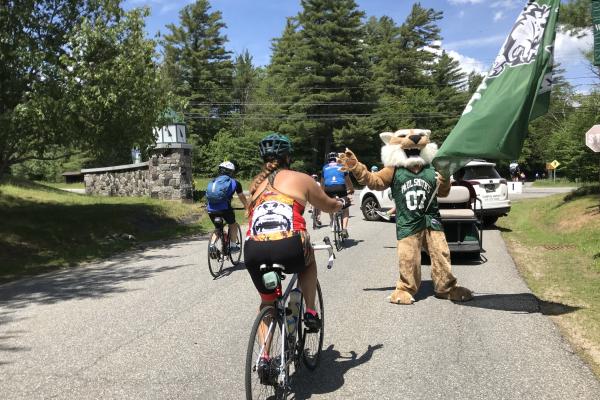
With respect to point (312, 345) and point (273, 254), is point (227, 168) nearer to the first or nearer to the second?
point (312, 345)

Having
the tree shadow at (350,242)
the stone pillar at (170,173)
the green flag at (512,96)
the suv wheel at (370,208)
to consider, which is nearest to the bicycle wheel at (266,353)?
the green flag at (512,96)

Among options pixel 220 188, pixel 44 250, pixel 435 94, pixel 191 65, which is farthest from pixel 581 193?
pixel 191 65

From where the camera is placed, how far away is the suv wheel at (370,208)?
54.5 ft

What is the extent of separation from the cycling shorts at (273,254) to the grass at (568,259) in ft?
8.86

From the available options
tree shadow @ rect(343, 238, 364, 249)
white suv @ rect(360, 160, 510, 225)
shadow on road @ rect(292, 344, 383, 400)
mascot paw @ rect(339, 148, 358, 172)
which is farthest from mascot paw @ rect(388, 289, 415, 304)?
white suv @ rect(360, 160, 510, 225)

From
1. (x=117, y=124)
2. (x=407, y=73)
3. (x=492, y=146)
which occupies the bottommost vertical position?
(x=492, y=146)

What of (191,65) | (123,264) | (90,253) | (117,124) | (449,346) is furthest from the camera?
(191,65)

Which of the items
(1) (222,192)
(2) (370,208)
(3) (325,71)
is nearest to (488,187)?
(2) (370,208)

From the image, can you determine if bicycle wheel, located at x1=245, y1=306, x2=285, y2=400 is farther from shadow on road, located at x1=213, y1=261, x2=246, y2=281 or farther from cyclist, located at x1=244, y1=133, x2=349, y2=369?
shadow on road, located at x1=213, y1=261, x2=246, y2=281

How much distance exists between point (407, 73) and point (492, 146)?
5290cm

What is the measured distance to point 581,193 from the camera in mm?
17625

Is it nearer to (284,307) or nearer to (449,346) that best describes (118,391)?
(284,307)

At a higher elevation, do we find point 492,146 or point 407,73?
point 407,73

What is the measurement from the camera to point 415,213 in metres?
6.57
